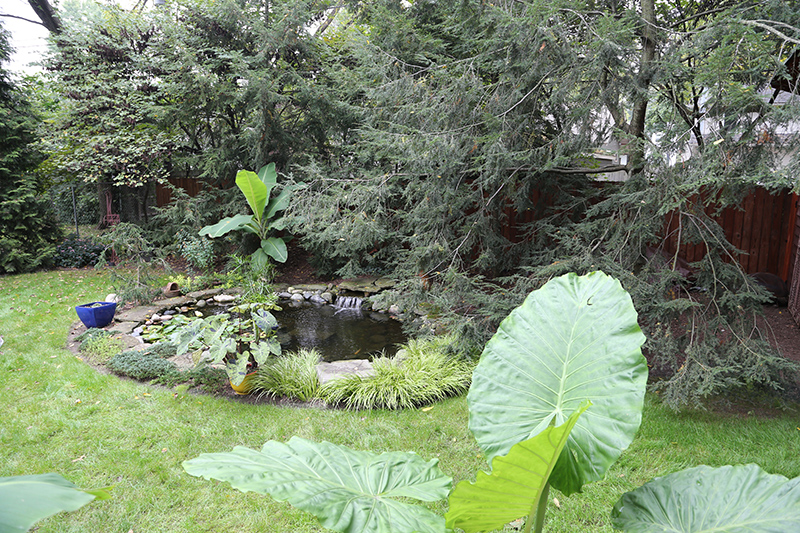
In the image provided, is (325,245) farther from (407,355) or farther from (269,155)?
(407,355)

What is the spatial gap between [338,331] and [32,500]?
18.8ft

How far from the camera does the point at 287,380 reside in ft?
13.7

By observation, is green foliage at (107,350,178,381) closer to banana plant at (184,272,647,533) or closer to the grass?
the grass

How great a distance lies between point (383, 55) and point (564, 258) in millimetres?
Answer: 2970

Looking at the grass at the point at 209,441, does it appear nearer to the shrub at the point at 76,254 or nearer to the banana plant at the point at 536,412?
the banana plant at the point at 536,412

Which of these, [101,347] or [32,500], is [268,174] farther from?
[32,500]

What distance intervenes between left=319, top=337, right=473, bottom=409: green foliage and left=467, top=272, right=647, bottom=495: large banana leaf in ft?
9.26

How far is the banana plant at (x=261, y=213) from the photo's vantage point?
6911 millimetres

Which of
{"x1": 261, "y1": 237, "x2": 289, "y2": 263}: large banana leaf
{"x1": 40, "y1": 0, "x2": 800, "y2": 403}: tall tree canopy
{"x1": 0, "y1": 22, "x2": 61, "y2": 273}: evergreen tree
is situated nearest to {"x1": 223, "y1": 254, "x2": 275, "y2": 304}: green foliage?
{"x1": 261, "y1": 237, "x2": 289, "y2": 263}: large banana leaf

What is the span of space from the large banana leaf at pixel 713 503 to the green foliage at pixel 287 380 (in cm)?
333

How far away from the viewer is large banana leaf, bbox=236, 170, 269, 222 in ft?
22.3

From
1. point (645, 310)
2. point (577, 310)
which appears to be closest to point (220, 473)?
point (577, 310)

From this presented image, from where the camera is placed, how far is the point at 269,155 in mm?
8523

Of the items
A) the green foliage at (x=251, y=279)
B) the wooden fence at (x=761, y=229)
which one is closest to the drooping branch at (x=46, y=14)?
the green foliage at (x=251, y=279)
